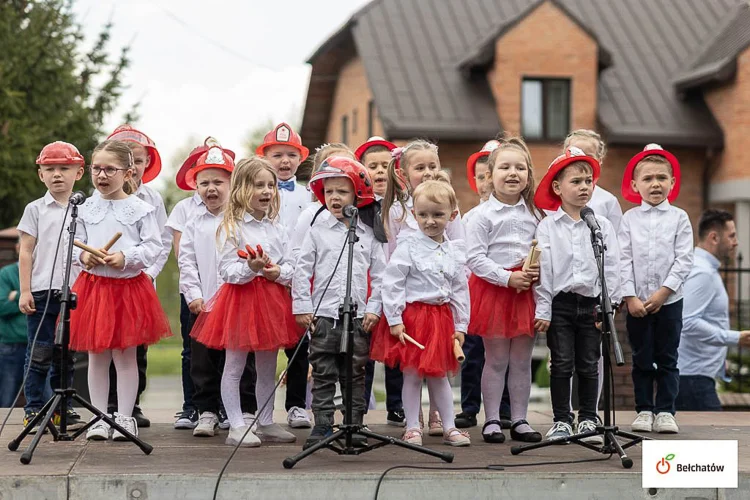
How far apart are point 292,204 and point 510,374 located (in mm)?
2143

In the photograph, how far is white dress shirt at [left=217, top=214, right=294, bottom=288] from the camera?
7.16 meters

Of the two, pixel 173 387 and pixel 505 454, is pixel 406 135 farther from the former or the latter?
pixel 505 454

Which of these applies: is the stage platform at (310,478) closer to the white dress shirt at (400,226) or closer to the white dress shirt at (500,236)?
the white dress shirt at (500,236)

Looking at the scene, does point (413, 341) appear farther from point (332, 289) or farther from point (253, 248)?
point (253, 248)

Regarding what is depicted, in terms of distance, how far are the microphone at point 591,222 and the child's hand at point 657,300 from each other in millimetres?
1115

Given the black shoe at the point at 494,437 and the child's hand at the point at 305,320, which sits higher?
the child's hand at the point at 305,320

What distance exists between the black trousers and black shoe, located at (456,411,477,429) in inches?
44.8

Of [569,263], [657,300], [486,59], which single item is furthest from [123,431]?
[486,59]

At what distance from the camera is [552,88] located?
27094 mm

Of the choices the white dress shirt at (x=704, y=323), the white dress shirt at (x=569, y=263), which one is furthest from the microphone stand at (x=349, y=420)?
the white dress shirt at (x=704, y=323)

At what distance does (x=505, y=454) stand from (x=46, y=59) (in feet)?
43.1

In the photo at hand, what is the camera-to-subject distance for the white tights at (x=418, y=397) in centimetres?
714

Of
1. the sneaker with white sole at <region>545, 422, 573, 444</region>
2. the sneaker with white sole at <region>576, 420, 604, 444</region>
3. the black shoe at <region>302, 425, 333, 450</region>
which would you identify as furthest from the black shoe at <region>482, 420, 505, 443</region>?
the black shoe at <region>302, 425, 333, 450</region>

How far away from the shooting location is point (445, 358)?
700cm
